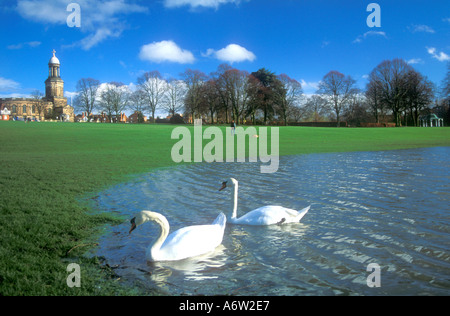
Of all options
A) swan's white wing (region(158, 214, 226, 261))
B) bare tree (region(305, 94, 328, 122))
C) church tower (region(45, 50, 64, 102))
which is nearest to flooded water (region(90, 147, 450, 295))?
swan's white wing (region(158, 214, 226, 261))

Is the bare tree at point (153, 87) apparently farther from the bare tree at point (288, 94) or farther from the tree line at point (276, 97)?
the bare tree at point (288, 94)

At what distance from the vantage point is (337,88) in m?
80.4

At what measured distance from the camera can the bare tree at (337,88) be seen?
79.7 metres

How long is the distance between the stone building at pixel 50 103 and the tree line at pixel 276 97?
38202 millimetres

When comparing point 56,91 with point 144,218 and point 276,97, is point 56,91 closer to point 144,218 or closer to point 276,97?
point 276,97

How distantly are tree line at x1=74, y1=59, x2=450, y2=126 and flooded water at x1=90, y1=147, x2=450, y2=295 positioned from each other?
229 ft

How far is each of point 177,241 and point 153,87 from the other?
88.6 metres

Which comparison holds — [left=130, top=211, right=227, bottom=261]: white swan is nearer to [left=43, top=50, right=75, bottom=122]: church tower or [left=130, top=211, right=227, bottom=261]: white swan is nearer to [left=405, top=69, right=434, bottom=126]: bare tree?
[left=405, top=69, right=434, bottom=126]: bare tree

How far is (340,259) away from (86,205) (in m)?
6.27

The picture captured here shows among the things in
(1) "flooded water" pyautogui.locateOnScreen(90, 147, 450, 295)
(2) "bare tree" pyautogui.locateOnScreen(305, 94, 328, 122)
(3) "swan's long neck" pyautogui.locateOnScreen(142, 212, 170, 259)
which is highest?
(2) "bare tree" pyautogui.locateOnScreen(305, 94, 328, 122)

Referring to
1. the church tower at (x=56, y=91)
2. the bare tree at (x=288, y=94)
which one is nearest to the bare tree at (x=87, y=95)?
the church tower at (x=56, y=91)

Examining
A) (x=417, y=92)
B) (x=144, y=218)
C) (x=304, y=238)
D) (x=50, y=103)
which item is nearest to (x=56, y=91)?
(x=50, y=103)

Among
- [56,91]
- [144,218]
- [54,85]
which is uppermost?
[54,85]

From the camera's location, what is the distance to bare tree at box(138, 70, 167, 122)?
89.5 metres
